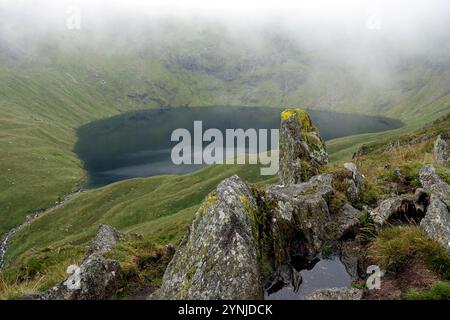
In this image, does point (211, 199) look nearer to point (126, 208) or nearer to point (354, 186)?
point (354, 186)

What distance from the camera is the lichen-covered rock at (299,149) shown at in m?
28.5

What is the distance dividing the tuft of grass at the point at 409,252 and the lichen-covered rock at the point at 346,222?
325 centimetres

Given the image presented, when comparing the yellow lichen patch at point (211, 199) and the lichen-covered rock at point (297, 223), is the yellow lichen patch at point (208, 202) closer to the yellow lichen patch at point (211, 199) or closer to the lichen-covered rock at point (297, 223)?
the yellow lichen patch at point (211, 199)

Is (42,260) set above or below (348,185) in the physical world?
below

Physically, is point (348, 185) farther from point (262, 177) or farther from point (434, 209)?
point (262, 177)

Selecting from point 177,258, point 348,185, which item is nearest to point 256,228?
point 177,258

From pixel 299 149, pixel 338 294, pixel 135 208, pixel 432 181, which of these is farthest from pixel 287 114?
pixel 135 208

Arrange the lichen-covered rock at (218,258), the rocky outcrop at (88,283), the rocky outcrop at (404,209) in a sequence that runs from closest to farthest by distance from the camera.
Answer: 1. the lichen-covered rock at (218,258)
2. the rocky outcrop at (88,283)
3. the rocky outcrop at (404,209)

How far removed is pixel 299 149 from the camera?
29.6 metres

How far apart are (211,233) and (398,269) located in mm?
6220

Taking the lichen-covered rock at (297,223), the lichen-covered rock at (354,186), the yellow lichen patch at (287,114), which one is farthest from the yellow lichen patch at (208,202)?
the yellow lichen patch at (287,114)

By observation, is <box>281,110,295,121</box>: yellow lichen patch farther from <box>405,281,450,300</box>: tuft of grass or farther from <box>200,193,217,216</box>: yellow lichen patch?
<box>405,281,450,300</box>: tuft of grass

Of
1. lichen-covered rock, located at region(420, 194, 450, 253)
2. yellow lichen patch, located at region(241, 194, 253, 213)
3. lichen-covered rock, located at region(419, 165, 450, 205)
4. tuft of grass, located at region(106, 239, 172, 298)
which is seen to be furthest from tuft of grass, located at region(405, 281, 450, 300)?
tuft of grass, located at region(106, 239, 172, 298)
